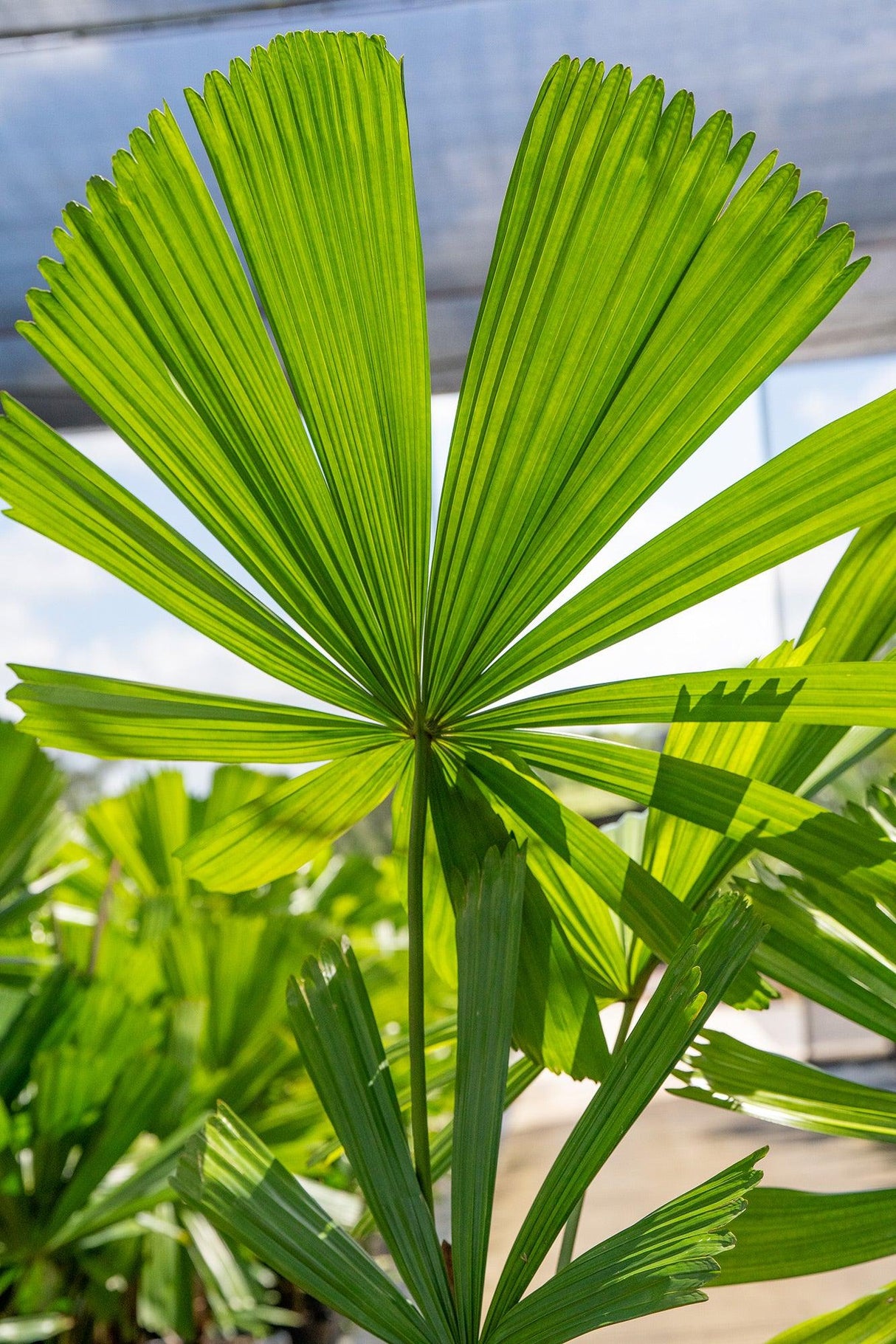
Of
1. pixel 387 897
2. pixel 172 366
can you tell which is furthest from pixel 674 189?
pixel 387 897

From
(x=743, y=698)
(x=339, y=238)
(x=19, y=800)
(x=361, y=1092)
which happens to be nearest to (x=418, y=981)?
(x=361, y=1092)

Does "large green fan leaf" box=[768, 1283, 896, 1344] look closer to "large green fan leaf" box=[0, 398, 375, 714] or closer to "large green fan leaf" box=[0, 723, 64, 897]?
"large green fan leaf" box=[0, 398, 375, 714]

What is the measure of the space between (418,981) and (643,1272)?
0.42 ft

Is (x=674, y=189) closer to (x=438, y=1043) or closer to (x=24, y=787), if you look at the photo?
(x=438, y=1043)

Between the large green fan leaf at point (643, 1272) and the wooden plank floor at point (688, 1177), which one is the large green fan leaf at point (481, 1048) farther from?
the wooden plank floor at point (688, 1177)

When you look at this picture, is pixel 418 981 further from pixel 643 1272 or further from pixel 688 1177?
pixel 688 1177

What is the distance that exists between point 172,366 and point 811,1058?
4.01 metres

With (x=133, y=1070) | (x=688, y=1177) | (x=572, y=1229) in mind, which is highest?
(x=572, y=1229)

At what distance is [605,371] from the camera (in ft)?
1.09

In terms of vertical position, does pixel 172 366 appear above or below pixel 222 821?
above

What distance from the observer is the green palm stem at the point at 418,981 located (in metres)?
0.37

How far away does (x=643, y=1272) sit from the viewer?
11.1 inches

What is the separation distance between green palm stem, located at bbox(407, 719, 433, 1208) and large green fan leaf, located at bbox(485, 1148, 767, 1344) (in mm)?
67

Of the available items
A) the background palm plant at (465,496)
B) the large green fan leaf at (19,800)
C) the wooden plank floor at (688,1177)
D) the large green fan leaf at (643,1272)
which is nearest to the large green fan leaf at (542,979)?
the background palm plant at (465,496)
